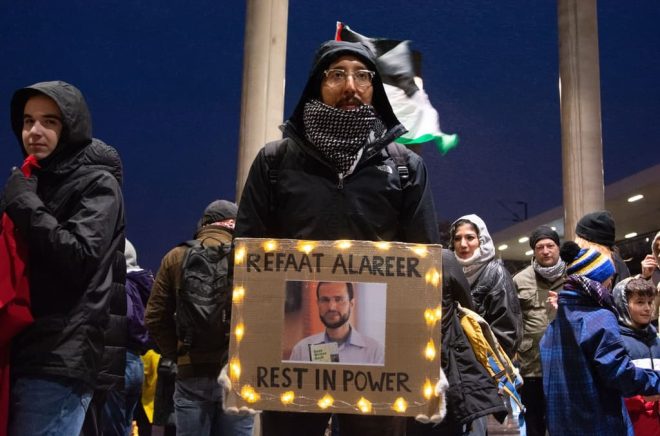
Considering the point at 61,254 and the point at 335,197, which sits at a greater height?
the point at 335,197

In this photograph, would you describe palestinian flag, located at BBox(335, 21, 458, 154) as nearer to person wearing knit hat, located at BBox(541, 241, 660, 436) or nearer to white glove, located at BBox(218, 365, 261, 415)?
person wearing knit hat, located at BBox(541, 241, 660, 436)

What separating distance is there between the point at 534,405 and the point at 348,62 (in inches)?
184

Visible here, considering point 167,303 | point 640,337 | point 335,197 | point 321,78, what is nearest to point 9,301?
point 335,197

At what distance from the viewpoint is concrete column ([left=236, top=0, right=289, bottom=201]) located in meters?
9.32

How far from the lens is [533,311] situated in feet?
23.6

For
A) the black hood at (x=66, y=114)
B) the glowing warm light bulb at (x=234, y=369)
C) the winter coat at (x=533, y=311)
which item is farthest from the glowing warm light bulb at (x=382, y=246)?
the winter coat at (x=533, y=311)

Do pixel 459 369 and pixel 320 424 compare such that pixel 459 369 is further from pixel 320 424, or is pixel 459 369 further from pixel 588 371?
pixel 320 424

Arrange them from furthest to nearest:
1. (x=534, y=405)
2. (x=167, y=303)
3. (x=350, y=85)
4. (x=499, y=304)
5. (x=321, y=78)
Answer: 1. (x=534, y=405)
2. (x=499, y=304)
3. (x=167, y=303)
4. (x=321, y=78)
5. (x=350, y=85)

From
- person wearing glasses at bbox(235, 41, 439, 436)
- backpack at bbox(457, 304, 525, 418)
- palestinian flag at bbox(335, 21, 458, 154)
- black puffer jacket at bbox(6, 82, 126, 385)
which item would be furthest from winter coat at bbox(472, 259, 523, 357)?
palestinian flag at bbox(335, 21, 458, 154)

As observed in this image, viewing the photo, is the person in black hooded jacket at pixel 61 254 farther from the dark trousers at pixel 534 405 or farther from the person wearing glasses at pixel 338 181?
the dark trousers at pixel 534 405

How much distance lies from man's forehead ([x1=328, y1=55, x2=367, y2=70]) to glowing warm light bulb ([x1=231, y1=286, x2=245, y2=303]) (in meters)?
0.92

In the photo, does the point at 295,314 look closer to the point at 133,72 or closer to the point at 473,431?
the point at 473,431

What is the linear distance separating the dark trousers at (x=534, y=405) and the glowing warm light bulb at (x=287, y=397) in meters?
4.70

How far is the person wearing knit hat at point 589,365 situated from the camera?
435 cm
